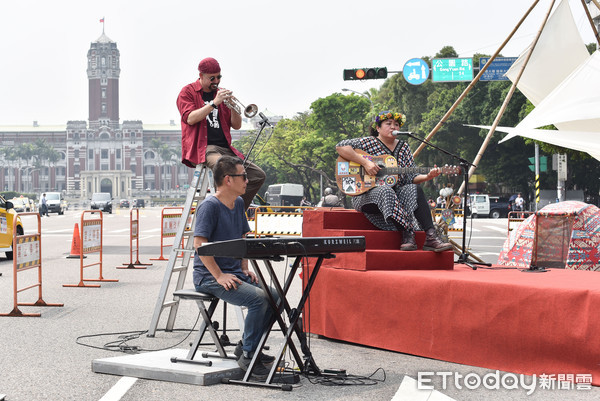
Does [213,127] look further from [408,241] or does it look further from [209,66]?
[408,241]

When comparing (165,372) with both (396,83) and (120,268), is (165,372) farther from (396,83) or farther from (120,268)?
(396,83)

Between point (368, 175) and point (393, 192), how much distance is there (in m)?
0.45

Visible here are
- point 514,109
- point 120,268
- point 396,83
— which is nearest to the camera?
point 120,268

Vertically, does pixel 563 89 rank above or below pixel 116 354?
above

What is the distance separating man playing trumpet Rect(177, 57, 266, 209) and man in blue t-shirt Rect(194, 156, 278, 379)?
3.96 ft

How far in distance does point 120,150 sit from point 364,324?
189 meters

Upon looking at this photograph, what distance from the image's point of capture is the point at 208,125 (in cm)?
756

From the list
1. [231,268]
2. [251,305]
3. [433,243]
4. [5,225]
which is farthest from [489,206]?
[251,305]

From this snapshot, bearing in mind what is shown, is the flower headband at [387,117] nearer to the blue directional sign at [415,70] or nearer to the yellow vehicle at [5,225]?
the yellow vehicle at [5,225]

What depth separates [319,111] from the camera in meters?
67.2

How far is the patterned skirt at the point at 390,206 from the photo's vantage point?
26.1ft

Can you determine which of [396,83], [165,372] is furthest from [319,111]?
[165,372]

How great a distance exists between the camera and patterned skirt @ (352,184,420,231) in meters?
7.94

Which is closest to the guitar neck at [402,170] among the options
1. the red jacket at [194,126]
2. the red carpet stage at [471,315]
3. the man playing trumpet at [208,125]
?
the red carpet stage at [471,315]
